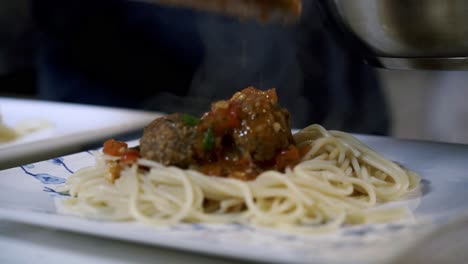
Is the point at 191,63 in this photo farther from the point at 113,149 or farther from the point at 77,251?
the point at 77,251

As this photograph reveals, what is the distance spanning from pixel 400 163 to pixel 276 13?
7.63ft

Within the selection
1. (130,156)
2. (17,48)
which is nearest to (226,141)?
(130,156)

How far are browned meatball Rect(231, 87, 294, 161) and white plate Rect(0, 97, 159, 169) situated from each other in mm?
1109

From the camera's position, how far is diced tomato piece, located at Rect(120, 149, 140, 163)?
2074 mm

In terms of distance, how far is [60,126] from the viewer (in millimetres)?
3590

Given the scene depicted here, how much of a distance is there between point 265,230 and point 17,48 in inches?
201

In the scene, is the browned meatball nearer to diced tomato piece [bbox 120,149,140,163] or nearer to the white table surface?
diced tomato piece [bbox 120,149,140,163]

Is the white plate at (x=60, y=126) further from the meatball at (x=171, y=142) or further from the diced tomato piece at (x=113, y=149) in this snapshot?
the meatball at (x=171, y=142)

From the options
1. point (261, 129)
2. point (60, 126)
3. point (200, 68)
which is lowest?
point (261, 129)

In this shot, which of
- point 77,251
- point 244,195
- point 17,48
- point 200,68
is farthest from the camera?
point 17,48

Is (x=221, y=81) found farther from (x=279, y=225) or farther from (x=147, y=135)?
(x=279, y=225)

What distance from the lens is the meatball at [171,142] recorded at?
77.0 inches

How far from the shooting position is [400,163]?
250 centimetres

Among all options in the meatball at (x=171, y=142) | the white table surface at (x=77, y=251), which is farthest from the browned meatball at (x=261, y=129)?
the white table surface at (x=77, y=251)
